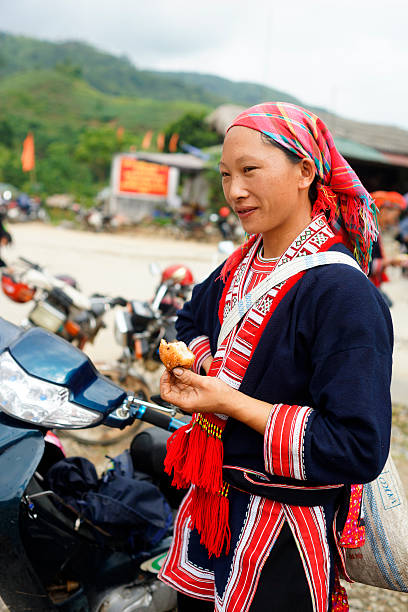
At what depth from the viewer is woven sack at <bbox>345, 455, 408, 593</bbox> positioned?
1.32 m

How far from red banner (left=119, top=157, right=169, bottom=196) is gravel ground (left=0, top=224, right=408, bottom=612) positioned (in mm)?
3244

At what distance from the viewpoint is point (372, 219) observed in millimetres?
1229

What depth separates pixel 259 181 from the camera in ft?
3.60

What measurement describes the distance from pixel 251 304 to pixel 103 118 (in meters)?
65.3

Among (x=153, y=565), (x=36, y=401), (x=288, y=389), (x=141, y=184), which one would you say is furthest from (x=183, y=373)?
(x=141, y=184)

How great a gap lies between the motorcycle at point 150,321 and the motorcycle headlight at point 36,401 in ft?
7.09

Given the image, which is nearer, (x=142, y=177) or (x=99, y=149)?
(x=142, y=177)

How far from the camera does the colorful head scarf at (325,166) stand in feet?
3.59

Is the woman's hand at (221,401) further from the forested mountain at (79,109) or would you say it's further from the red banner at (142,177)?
the red banner at (142,177)

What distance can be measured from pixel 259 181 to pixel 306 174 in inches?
4.7

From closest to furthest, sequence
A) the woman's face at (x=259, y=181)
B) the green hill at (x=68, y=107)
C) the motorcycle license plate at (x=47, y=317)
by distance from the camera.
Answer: the woman's face at (x=259, y=181), the motorcycle license plate at (x=47, y=317), the green hill at (x=68, y=107)

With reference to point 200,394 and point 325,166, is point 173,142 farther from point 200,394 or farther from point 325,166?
point 200,394

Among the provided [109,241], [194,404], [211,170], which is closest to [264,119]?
[194,404]

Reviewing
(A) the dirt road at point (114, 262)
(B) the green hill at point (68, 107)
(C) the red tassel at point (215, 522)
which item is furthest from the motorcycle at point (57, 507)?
(B) the green hill at point (68, 107)
